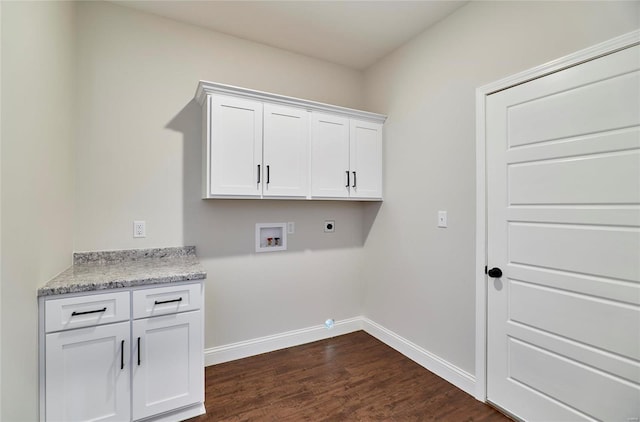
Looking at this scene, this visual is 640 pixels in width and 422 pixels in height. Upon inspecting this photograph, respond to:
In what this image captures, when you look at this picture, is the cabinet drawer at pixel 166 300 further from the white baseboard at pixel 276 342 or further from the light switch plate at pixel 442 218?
the light switch plate at pixel 442 218

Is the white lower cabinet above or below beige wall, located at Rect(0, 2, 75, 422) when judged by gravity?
below

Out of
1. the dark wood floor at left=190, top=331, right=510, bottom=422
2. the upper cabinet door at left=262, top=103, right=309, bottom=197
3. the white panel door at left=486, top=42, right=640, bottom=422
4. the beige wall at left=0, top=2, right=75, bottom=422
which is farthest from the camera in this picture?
the upper cabinet door at left=262, top=103, right=309, bottom=197

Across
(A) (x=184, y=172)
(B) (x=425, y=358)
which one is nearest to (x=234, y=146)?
(A) (x=184, y=172)

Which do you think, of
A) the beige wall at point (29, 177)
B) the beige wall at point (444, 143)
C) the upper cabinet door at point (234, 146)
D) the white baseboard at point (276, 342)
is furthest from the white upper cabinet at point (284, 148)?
the white baseboard at point (276, 342)

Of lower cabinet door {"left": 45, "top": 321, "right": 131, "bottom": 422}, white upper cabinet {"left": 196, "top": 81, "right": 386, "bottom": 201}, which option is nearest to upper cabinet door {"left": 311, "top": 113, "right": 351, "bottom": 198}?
white upper cabinet {"left": 196, "top": 81, "right": 386, "bottom": 201}

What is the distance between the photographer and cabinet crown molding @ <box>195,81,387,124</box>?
2.12m

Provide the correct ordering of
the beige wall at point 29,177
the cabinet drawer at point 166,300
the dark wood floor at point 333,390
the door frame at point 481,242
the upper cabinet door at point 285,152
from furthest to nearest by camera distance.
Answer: the upper cabinet door at point 285,152, the door frame at point 481,242, the dark wood floor at point 333,390, the cabinet drawer at point 166,300, the beige wall at point 29,177

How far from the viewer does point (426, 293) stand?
2.46 metres

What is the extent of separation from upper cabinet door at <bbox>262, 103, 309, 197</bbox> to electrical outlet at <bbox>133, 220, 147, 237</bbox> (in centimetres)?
96

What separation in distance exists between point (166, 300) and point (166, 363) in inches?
15.2

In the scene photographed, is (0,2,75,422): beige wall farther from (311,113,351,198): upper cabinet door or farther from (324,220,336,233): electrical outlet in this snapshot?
(324,220,336,233): electrical outlet

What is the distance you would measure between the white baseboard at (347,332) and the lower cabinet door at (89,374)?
0.85 m

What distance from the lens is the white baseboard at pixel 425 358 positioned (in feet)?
6.96

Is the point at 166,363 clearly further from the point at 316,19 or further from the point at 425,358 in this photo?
the point at 316,19
